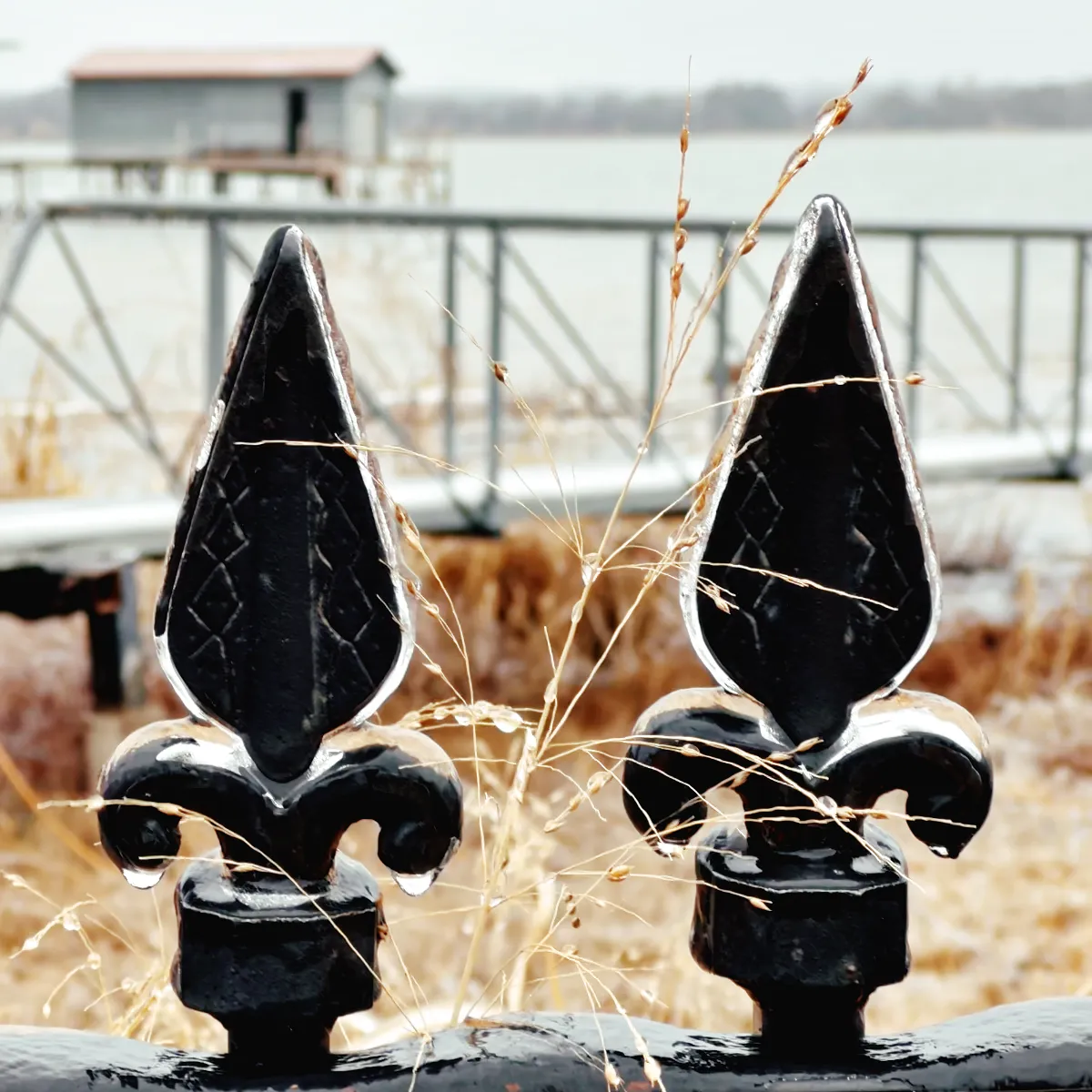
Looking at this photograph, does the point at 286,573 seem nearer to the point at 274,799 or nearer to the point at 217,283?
the point at 274,799

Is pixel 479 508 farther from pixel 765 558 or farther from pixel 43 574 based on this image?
pixel 765 558

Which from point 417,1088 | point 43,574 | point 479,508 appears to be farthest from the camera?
point 479,508

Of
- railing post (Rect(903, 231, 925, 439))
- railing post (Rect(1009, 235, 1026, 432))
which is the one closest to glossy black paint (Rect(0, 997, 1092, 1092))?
railing post (Rect(903, 231, 925, 439))

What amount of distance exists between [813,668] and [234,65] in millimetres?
53784

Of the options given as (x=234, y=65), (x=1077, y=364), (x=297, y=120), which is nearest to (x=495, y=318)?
(x=1077, y=364)

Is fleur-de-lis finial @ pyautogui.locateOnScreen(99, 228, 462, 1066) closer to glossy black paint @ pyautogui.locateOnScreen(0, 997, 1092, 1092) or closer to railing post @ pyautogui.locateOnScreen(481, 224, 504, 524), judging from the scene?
glossy black paint @ pyautogui.locateOnScreen(0, 997, 1092, 1092)

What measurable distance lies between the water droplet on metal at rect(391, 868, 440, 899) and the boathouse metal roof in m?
51.1

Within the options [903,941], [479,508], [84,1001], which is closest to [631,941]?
[84,1001]

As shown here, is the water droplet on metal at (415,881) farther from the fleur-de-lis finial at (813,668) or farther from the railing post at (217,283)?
the railing post at (217,283)

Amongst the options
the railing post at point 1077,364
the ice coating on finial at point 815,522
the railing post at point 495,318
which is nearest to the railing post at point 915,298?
the railing post at point 1077,364

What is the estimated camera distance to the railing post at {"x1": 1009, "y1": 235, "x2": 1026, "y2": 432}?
579 cm

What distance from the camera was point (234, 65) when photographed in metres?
50.3

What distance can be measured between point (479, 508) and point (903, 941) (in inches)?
144

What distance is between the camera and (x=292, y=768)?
2.08 ft
